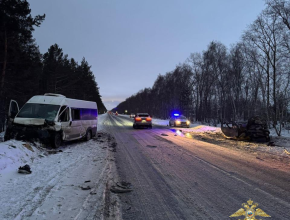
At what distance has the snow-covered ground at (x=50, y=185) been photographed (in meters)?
3.36

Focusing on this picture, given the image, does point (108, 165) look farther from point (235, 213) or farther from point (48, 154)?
point (235, 213)

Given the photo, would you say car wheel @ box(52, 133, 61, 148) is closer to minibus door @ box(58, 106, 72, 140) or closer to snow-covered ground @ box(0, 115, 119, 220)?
minibus door @ box(58, 106, 72, 140)

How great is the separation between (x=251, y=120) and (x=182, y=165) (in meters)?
9.88

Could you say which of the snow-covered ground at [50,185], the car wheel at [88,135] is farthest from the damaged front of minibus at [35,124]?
the car wheel at [88,135]

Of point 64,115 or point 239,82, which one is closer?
point 64,115

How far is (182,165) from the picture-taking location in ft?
22.1

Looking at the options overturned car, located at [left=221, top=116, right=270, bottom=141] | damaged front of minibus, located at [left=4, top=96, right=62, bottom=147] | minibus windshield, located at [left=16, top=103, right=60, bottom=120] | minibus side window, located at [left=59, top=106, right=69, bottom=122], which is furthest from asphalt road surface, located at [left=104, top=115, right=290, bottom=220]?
overturned car, located at [left=221, top=116, right=270, bottom=141]

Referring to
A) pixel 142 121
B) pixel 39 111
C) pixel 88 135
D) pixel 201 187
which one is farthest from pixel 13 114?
pixel 142 121

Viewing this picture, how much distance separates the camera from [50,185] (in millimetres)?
4535

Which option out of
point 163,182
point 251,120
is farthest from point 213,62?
point 163,182

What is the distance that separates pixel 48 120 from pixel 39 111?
107 centimetres

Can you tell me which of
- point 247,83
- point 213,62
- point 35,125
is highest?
point 213,62

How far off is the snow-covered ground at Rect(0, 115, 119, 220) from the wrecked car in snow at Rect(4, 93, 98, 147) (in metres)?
1.30

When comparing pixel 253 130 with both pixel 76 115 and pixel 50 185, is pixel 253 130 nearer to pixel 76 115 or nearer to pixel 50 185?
pixel 76 115
